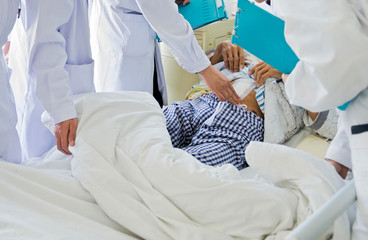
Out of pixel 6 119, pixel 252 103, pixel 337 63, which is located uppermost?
pixel 337 63

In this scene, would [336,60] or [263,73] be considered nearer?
[336,60]

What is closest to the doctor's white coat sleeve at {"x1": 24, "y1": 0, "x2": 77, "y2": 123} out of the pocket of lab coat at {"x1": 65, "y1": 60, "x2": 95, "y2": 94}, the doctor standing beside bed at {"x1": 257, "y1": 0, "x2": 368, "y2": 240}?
the pocket of lab coat at {"x1": 65, "y1": 60, "x2": 95, "y2": 94}

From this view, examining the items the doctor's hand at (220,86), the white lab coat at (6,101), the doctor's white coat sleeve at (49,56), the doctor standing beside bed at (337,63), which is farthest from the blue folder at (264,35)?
the white lab coat at (6,101)

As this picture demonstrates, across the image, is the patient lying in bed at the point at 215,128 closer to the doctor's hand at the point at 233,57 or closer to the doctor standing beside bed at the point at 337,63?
the doctor's hand at the point at 233,57

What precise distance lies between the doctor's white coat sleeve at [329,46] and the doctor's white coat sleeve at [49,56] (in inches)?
32.9

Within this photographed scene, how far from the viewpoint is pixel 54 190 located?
3.40ft

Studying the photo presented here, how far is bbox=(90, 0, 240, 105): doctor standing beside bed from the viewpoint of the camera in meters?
1.57

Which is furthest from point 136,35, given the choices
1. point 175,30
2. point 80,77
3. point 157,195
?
point 157,195

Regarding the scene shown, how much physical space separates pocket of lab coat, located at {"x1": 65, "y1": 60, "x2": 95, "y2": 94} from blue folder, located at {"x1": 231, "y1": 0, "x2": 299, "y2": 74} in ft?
2.22

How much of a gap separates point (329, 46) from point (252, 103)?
1.10 m

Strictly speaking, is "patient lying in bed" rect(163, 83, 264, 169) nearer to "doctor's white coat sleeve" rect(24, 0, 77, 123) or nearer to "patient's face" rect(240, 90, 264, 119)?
"patient's face" rect(240, 90, 264, 119)

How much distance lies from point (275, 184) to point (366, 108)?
358 mm

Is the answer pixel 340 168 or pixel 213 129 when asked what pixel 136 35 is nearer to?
pixel 213 129

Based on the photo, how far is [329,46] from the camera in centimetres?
71
